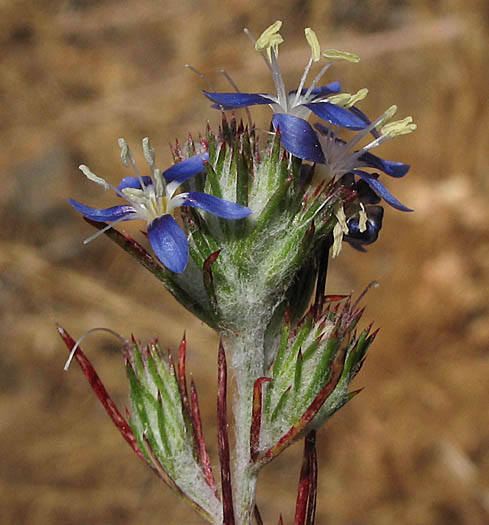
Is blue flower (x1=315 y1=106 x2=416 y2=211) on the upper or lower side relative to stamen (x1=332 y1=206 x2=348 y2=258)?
upper

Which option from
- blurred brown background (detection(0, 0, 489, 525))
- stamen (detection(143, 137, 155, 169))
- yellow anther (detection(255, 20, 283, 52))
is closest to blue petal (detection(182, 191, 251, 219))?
stamen (detection(143, 137, 155, 169))

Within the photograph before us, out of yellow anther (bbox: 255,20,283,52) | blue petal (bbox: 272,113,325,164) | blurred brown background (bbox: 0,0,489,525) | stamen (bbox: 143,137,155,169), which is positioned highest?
yellow anther (bbox: 255,20,283,52)

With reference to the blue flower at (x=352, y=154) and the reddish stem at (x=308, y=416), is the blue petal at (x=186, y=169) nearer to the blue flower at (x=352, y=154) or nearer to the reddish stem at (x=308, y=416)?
the blue flower at (x=352, y=154)

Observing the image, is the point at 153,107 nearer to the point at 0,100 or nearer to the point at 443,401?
the point at 0,100

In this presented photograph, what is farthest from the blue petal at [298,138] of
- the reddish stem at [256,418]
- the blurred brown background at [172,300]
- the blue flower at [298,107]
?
the blurred brown background at [172,300]

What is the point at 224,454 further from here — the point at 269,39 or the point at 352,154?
the point at 269,39

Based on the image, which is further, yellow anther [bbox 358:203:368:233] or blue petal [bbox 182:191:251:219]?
yellow anther [bbox 358:203:368:233]

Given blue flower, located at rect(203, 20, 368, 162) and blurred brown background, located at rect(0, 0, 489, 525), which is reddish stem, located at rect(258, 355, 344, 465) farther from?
blurred brown background, located at rect(0, 0, 489, 525)
